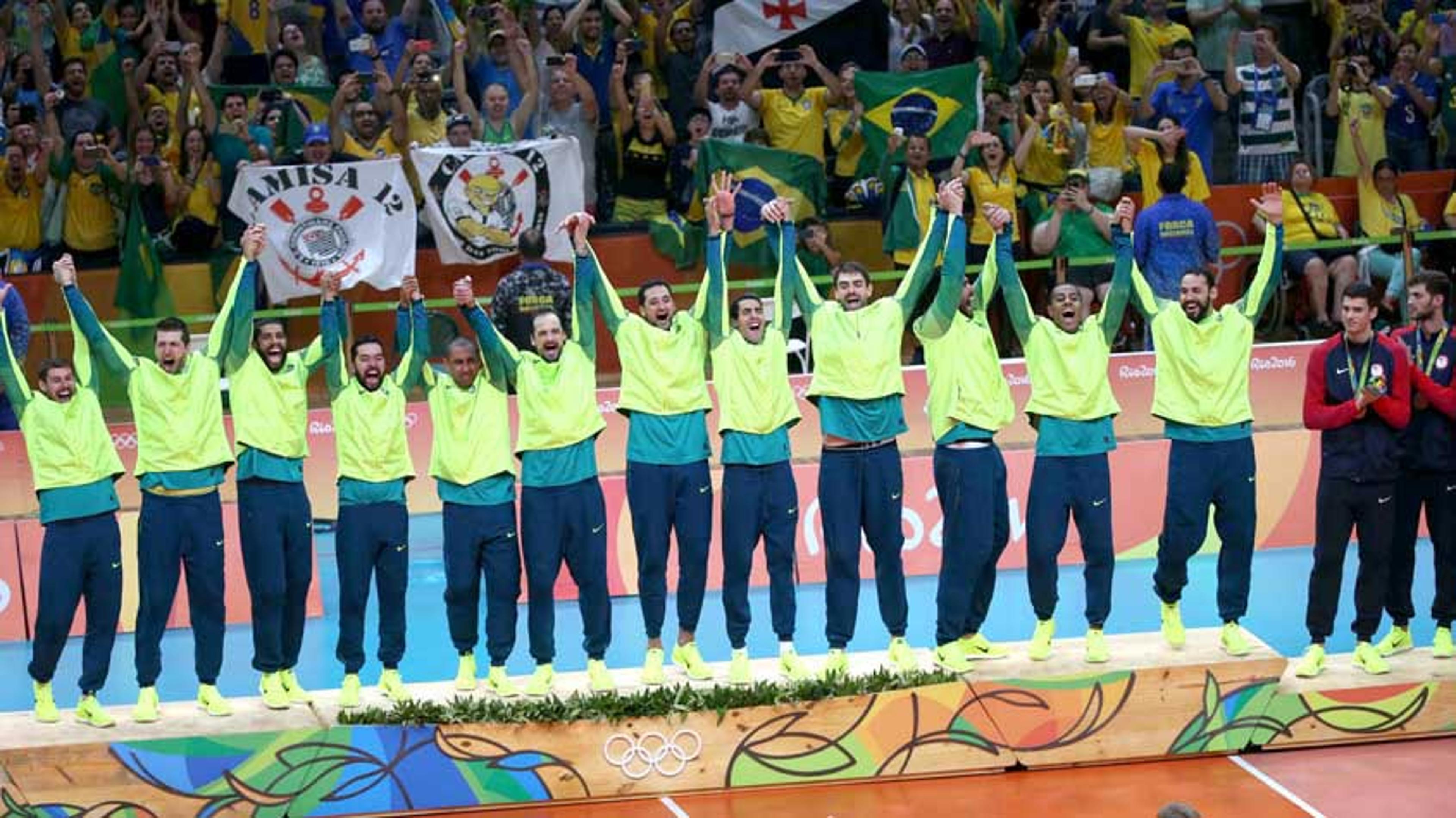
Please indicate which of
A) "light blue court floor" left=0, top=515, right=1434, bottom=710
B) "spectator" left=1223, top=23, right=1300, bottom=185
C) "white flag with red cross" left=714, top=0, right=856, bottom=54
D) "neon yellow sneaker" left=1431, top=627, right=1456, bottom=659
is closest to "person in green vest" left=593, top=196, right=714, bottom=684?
"light blue court floor" left=0, top=515, right=1434, bottom=710

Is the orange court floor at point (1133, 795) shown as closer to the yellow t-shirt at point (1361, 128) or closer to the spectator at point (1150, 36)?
the yellow t-shirt at point (1361, 128)

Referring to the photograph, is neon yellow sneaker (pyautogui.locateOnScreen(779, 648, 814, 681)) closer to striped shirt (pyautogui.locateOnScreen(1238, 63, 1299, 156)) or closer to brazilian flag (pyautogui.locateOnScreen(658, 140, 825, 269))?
brazilian flag (pyautogui.locateOnScreen(658, 140, 825, 269))

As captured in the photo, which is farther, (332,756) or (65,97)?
(65,97)

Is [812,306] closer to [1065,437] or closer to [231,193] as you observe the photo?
[1065,437]

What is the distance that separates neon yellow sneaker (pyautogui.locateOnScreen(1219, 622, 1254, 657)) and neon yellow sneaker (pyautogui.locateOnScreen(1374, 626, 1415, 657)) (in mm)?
966

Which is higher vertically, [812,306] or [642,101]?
[642,101]

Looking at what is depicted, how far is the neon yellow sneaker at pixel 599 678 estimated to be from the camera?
494 inches

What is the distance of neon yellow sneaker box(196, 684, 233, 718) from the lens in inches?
487

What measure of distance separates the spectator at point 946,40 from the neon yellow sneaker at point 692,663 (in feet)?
28.1

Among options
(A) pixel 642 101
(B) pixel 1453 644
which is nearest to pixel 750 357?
(B) pixel 1453 644

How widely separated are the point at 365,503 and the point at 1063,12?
35.3ft

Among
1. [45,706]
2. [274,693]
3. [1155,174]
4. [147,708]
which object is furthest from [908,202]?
[45,706]

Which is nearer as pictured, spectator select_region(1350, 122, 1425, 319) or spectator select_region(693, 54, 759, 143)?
spectator select_region(1350, 122, 1425, 319)

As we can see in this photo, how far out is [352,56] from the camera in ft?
63.7
